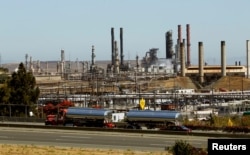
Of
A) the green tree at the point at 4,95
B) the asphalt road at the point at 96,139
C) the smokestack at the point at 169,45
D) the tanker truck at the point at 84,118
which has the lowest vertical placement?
the asphalt road at the point at 96,139

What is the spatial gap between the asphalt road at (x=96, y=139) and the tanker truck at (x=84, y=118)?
6.43m

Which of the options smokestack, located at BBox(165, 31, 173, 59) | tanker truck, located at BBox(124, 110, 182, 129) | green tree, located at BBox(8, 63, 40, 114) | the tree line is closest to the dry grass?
tanker truck, located at BBox(124, 110, 182, 129)

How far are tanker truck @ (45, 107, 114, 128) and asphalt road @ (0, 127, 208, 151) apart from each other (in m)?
6.43

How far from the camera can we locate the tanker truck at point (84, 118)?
131 feet

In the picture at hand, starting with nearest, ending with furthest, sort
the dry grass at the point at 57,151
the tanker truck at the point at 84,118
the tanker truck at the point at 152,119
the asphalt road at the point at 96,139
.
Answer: the dry grass at the point at 57,151 < the asphalt road at the point at 96,139 < the tanker truck at the point at 152,119 < the tanker truck at the point at 84,118

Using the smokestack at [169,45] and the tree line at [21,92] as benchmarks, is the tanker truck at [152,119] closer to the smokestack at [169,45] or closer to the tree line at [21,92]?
the tree line at [21,92]

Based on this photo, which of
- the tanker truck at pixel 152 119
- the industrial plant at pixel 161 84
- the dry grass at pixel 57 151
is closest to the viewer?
the dry grass at pixel 57 151

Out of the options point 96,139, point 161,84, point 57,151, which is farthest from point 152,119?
point 161,84

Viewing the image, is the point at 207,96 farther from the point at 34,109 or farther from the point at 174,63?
the point at 174,63

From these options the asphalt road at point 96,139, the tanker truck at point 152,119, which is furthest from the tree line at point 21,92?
the asphalt road at point 96,139

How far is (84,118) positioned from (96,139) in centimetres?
1249

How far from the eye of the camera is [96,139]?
28.5 m

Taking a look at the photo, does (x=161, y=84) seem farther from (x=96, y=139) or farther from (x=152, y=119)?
(x=96, y=139)

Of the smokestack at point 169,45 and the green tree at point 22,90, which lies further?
the smokestack at point 169,45
